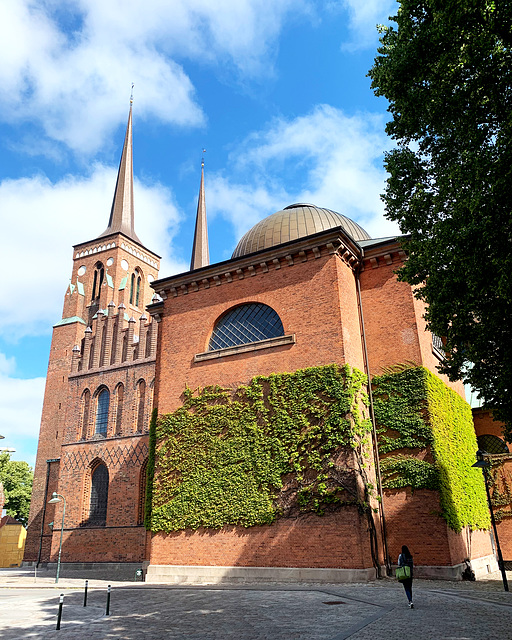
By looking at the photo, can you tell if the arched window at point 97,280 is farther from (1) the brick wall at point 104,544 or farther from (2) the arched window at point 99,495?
(1) the brick wall at point 104,544

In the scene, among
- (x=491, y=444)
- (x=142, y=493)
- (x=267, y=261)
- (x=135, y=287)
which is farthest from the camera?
(x=135, y=287)

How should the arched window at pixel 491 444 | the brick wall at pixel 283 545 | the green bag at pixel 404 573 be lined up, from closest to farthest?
the green bag at pixel 404 573
the brick wall at pixel 283 545
the arched window at pixel 491 444

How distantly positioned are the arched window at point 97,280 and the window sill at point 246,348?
3152 centimetres

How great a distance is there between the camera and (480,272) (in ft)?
28.7

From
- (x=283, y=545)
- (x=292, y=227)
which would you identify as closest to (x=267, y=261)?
(x=292, y=227)

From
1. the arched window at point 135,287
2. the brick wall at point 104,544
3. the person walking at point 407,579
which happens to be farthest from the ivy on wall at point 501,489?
the arched window at point 135,287

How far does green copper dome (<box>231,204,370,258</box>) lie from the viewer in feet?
65.7

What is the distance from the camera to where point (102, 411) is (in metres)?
32.8

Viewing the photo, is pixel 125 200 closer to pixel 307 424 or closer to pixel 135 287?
pixel 135 287

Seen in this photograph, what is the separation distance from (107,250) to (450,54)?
145ft

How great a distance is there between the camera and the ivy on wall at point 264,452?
14.3 metres

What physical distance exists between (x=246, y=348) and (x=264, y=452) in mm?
3397

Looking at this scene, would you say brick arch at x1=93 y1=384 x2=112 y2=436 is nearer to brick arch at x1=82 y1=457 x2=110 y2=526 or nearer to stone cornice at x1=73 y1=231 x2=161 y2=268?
brick arch at x1=82 y1=457 x2=110 y2=526

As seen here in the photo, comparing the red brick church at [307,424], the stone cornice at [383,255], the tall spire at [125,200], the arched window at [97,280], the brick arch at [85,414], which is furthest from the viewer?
the tall spire at [125,200]
